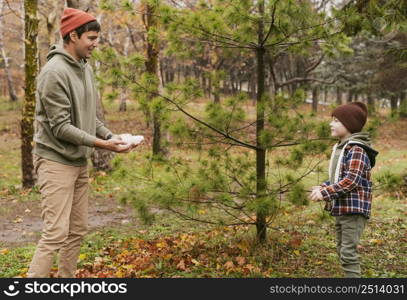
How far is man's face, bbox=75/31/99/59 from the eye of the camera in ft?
11.7

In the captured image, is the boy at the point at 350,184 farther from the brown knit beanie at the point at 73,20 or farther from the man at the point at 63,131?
the brown knit beanie at the point at 73,20

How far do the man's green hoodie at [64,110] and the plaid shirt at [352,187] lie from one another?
2.00 m

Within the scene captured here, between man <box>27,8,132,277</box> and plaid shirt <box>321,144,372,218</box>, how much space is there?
1.74 metres

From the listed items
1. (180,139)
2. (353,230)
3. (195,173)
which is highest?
(180,139)

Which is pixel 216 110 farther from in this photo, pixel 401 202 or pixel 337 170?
pixel 401 202

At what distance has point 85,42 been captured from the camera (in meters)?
3.57

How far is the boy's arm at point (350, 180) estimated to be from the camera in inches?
143

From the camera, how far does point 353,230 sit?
12.2 ft

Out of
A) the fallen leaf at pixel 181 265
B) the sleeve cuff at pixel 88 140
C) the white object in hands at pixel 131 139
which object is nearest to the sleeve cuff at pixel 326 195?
the white object in hands at pixel 131 139

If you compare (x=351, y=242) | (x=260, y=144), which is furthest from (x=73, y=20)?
(x=351, y=242)

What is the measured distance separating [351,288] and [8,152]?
15129 mm

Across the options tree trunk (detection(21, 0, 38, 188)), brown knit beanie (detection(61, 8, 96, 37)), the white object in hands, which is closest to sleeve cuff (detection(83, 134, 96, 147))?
the white object in hands

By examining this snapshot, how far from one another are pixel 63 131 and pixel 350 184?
231cm

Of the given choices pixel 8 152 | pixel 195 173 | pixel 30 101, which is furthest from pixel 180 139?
pixel 8 152
